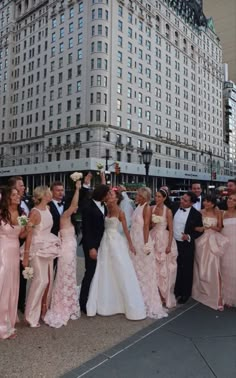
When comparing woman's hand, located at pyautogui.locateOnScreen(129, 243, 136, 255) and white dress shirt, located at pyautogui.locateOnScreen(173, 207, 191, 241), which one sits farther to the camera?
white dress shirt, located at pyautogui.locateOnScreen(173, 207, 191, 241)

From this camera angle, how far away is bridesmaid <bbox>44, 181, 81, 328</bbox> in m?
4.73

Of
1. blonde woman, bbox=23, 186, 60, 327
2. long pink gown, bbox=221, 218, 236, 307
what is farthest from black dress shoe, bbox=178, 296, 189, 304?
blonde woman, bbox=23, 186, 60, 327

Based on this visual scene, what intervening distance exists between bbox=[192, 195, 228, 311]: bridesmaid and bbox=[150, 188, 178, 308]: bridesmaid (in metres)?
0.51

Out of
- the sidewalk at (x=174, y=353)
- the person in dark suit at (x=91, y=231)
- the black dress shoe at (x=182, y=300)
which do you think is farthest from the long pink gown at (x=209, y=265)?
the person in dark suit at (x=91, y=231)

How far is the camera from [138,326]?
178 inches

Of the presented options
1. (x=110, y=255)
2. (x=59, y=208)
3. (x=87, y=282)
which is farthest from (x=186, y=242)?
(x=59, y=208)

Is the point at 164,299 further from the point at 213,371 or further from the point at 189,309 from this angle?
the point at 213,371

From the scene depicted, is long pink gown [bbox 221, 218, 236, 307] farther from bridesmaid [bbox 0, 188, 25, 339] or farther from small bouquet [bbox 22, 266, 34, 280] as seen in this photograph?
bridesmaid [bbox 0, 188, 25, 339]

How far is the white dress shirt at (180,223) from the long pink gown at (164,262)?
7.1 inches

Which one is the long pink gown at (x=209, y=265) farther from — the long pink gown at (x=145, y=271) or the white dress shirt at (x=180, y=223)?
the long pink gown at (x=145, y=271)

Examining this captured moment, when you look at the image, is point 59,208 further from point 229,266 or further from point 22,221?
point 229,266

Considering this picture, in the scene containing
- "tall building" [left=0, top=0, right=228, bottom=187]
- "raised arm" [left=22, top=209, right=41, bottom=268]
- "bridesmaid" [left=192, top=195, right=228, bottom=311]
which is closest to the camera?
"raised arm" [left=22, top=209, right=41, bottom=268]

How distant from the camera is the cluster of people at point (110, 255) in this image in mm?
4480

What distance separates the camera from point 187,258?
5777mm
